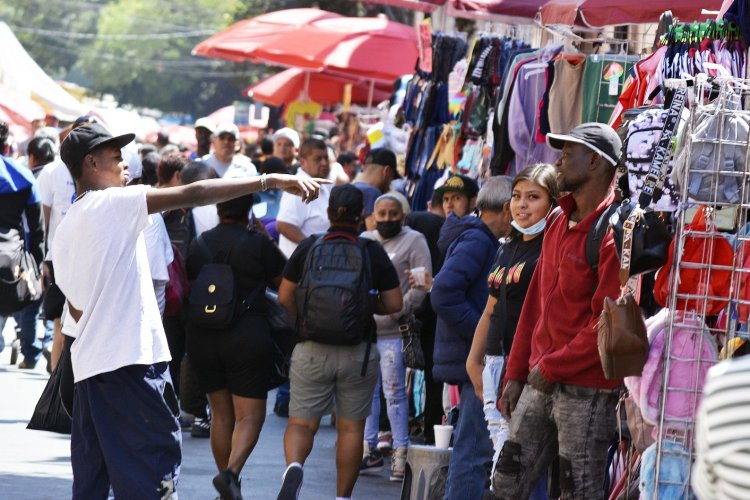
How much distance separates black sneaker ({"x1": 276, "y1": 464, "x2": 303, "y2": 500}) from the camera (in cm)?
756

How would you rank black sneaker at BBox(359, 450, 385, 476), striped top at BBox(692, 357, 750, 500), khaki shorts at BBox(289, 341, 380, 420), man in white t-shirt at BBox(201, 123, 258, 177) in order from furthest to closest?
man in white t-shirt at BBox(201, 123, 258, 177) → black sneaker at BBox(359, 450, 385, 476) → khaki shorts at BBox(289, 341, 380, 420) → striped top at BBox(692, 357, 750, 500)

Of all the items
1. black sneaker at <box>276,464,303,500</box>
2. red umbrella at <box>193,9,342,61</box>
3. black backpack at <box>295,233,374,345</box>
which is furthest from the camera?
red umbrella at <box>193,9,342,61</box>

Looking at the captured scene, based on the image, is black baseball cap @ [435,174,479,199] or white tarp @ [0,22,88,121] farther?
white tarp @ [0,22,88,121]

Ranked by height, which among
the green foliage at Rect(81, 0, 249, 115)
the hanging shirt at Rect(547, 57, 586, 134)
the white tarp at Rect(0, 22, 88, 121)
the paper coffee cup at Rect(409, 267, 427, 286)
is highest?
the green foliage at Rect(81, 0, 249, 115)

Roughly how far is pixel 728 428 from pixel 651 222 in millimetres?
2854

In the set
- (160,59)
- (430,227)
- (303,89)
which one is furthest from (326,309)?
(160,59)

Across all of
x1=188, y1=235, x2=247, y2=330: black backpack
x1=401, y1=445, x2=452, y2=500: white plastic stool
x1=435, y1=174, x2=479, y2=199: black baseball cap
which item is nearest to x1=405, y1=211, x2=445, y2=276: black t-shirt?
x1=435, y1=174, x2=479, y2=199: black baseball cap

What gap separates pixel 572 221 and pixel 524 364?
750mm

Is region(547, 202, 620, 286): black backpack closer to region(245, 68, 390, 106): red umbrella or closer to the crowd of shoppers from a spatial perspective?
the crowd of shoppers

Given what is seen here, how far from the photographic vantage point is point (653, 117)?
5.66m

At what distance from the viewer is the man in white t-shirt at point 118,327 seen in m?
5.74

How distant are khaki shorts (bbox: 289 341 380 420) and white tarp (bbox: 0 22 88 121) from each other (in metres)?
18.1

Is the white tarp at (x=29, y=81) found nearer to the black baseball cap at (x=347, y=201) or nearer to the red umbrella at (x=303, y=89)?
the red umbrella at (x=303, y=89)

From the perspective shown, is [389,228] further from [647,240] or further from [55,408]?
[647,240]
